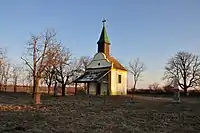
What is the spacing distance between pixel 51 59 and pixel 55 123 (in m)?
20.0

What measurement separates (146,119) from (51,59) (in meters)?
19.9

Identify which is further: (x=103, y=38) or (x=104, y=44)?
(x=103, y=38)

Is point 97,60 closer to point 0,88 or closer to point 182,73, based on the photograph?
point 182,73

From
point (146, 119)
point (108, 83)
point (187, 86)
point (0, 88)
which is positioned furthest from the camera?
point (0, 88)

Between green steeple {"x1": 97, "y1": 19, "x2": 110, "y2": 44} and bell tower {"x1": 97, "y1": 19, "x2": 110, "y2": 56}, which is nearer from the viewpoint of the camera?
bell tower {"x1": 97, "y1": 19, "x2": 110, "y2": 56}

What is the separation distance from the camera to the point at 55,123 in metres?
15.2

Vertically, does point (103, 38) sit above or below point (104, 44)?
above

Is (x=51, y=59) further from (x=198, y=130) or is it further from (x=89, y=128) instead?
(x=198, y=130)

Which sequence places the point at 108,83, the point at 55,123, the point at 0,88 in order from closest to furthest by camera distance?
the point at 55,123 < the point at 108,83 < the point at 0,88

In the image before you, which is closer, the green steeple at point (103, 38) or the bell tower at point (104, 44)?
the bell tower at point (104, 44)

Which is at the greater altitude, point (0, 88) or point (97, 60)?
point (97, 60)

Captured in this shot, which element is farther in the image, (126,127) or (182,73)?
(182,73)

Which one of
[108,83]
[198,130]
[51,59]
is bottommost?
[198,130]

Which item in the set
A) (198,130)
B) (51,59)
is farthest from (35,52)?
(198,130)
